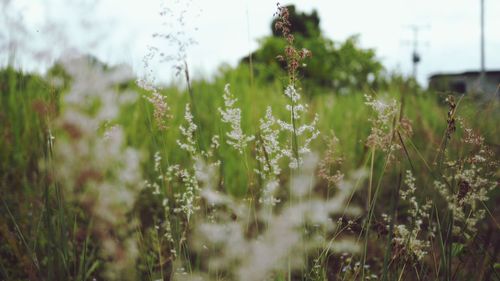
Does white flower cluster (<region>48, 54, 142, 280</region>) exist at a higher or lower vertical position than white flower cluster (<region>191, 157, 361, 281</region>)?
higher

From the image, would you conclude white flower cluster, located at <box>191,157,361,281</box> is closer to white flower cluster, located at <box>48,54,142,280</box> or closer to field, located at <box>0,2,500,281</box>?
field, located at <box>0,2,500,281</box>

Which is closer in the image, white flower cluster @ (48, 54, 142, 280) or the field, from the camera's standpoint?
the field

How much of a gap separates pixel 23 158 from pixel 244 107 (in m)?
1.99

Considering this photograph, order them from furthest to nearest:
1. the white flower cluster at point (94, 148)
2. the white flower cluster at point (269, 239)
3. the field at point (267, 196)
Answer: the white flower cluster at point (94, 148) → the field at point (267, 196) → the white flower cluster at point (269, 239)

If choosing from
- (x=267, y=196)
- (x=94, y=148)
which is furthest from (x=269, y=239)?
(x=94, y=148)

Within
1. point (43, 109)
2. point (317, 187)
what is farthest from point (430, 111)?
point (43, 109)

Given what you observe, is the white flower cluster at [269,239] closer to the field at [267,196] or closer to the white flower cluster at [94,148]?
the field at [267,196]

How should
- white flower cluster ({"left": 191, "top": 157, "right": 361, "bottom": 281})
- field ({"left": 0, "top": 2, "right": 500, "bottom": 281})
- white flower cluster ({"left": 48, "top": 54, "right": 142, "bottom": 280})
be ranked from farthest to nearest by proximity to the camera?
white flower cluster ({"left": 48, "top": 54, "right": 142, "bottom": 280}) → field ({"left": 0, "top": 2, "right": 500, "bottom": 281}) → white flower cluster ({"left": 191, "top": 157, "right": 361, "bottom": 281})

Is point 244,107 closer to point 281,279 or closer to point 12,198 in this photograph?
point 12,198

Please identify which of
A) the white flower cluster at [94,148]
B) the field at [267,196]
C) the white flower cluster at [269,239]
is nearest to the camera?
the white flower cluster at [269,239]

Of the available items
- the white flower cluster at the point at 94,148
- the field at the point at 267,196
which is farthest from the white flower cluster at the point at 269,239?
the white flower cluster at the point at 94,148

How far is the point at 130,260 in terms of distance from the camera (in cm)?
168

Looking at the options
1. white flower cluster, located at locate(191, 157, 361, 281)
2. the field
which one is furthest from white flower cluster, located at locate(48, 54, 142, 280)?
white flower cluster, located at locate(191, 157, 361, 281)

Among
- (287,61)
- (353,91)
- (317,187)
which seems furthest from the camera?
(353,91)
